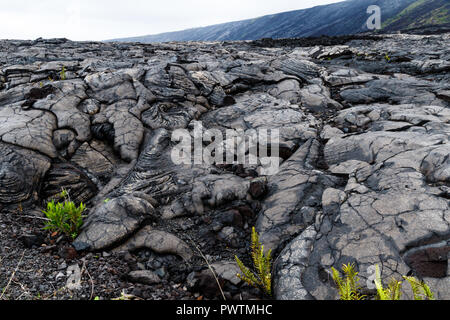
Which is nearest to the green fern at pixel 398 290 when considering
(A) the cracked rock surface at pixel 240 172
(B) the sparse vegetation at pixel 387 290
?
(B) the sparse vegetation at pixel 387 290

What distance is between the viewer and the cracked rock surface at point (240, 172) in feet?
9.91

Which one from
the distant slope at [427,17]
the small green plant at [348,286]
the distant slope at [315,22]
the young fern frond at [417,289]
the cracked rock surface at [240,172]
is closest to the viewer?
the young fern frond at [417,289]

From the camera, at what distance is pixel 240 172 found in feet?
16.7

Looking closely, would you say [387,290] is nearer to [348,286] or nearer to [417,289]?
[417,289]

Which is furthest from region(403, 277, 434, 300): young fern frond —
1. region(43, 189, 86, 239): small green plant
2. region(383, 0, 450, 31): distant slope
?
region(383, 0, 450, 31): distant slope

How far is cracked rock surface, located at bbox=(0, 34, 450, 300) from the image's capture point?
3.02 m

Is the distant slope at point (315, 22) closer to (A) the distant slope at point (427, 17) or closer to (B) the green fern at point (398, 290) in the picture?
(A) the distant slope at point (427, 17)

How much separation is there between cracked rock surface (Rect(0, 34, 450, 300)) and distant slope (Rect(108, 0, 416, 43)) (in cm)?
8640

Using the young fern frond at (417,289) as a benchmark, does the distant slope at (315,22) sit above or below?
above

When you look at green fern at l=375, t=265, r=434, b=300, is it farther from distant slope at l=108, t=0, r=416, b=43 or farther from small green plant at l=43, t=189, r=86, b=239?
distant slope at l=108, t=0, r=416, b=43

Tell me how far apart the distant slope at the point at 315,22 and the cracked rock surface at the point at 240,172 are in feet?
283

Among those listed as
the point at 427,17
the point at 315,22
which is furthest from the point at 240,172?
the point at 315,22

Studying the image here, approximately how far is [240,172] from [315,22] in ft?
350
